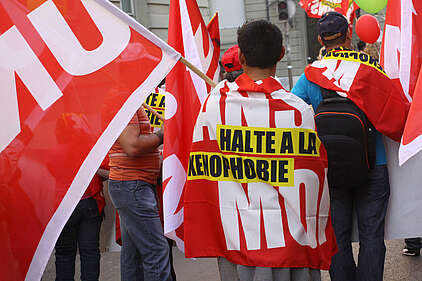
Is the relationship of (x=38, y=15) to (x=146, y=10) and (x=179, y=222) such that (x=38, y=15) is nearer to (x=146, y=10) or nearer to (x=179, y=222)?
(x=179, y=222)

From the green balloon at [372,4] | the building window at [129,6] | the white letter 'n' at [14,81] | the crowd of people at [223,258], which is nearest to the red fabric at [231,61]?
the crowd of people at [223,258]

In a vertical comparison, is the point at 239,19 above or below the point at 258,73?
above

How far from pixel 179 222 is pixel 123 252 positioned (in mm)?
932

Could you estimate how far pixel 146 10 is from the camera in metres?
12.6

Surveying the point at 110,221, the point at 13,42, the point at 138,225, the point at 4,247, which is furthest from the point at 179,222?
the point at 110,221

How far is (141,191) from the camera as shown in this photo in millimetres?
3506

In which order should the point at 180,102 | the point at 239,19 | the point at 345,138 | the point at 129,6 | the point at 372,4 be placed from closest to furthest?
the point at 345,138 < the point at 180,102 < the point at 372,4 < the point at 129,6 < the point at 239,19

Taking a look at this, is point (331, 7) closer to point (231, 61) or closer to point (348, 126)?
point (231, 61)

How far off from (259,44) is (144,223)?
162cm

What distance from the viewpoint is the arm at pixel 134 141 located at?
340 centimetres

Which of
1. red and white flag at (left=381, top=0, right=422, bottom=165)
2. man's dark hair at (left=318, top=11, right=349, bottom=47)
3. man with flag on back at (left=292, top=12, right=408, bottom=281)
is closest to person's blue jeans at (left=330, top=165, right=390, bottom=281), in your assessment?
man with flag on back at (left=292, top=12, right=408, bottom=281)

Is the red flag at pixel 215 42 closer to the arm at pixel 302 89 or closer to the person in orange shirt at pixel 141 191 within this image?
the person in orange shirt at pixel 141 191

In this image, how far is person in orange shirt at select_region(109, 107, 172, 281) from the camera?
3430 millimetres

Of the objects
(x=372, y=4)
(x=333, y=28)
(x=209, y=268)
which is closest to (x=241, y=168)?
(x=333, y=28)
